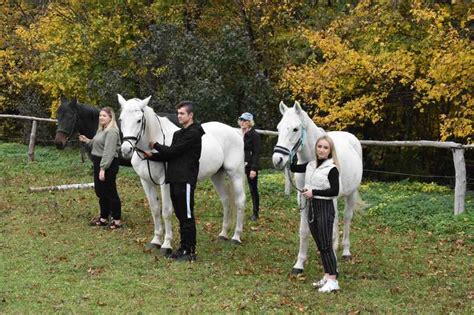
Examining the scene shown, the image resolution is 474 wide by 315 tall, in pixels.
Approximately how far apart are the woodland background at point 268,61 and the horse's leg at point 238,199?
14.2 ft

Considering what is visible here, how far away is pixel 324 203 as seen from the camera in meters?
6.15

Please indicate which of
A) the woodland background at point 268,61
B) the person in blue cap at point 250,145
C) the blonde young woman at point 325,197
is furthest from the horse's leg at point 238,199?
the woodland background at point 268,61

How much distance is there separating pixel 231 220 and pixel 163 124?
1.86 meters

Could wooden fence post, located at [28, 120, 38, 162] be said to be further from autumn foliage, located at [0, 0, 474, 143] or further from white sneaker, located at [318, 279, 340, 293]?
white sneaker, located at [318, 279, 340, 293]

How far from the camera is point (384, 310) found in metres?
5.64

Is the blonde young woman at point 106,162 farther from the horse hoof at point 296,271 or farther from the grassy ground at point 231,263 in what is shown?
the horse hoof at point 296,271

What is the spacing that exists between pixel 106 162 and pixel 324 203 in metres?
3.92

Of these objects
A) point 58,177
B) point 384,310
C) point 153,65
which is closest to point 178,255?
point 384,310

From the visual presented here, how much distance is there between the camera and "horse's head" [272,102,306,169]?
628 centimetres

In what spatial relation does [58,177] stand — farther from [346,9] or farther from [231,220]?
[346,9]

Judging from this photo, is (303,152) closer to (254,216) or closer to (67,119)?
(254,216)

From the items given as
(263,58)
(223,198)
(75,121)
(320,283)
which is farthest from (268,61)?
(320,283)

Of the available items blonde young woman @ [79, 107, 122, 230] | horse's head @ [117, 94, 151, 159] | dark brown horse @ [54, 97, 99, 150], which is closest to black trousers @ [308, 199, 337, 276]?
horse's head @ [117, 94, 151, 159]

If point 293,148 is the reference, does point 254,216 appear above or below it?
below
